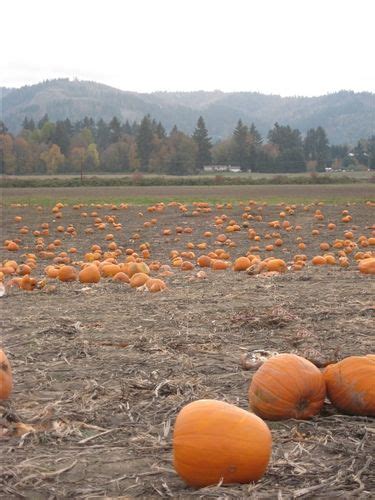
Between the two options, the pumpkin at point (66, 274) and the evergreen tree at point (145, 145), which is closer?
the pumpkin at point (66, 274)

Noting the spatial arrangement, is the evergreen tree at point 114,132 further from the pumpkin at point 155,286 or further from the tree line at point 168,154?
the pumpkin at point 155,286

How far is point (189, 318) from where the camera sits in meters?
7.16

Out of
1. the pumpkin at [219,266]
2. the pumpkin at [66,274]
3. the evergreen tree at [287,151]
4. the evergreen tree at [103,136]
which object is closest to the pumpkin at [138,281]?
the pumpkin at [66,274]

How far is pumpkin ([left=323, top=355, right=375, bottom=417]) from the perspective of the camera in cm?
417

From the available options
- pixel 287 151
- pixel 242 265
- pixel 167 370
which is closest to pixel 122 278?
pixel 242 265

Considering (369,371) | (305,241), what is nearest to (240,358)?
(369,371)

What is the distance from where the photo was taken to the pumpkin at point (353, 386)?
417 cm

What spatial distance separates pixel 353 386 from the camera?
418cm

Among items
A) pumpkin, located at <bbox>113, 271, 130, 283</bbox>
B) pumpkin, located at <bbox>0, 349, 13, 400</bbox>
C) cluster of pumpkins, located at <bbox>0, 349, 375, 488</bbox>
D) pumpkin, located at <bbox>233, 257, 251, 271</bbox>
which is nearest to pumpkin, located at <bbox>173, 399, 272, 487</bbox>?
cluster of pumpkins, located at <bbox>0, 349, 375, 488</bbox>

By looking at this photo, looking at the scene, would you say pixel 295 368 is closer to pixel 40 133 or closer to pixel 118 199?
pixel 118 199

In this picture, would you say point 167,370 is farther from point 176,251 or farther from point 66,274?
point 176,251

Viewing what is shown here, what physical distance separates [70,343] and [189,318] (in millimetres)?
1371

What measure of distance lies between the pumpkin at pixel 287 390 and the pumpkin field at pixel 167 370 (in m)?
0.02

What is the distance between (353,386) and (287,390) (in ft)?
1.33
